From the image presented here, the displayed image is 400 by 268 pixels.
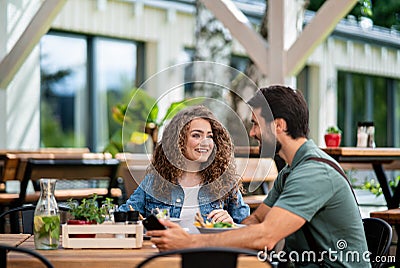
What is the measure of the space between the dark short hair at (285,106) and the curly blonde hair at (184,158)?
1.79 feet

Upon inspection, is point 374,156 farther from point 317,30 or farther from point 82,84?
point 82,84

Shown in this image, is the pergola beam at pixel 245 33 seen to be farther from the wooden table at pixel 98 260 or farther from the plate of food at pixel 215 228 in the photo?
the wooden table at pixel 98 260

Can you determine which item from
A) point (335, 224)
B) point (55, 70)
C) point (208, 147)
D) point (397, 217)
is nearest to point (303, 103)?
point (335, 224)

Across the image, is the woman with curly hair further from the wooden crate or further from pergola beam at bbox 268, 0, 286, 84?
pergola beam at bbox 268, 0, 286, 84

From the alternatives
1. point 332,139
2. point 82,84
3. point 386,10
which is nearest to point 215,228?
point 332,139

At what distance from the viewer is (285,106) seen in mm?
2971

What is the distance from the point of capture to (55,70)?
10180mm

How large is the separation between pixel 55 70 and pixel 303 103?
7.49 m

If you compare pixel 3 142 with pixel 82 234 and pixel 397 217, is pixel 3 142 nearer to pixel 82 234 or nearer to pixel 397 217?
pixel 397 217

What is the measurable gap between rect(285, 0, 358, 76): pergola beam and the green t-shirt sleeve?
9.29 feet

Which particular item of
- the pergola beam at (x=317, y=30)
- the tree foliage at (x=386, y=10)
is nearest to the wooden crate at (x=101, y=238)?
the pergola beam at (x=317, y=30)

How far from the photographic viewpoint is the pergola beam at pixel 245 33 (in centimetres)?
595

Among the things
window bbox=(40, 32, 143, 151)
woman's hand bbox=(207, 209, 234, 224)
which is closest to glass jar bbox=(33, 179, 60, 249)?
woman's hand bbox=(207, 209, 234, 224)

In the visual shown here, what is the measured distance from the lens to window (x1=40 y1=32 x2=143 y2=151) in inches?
400
